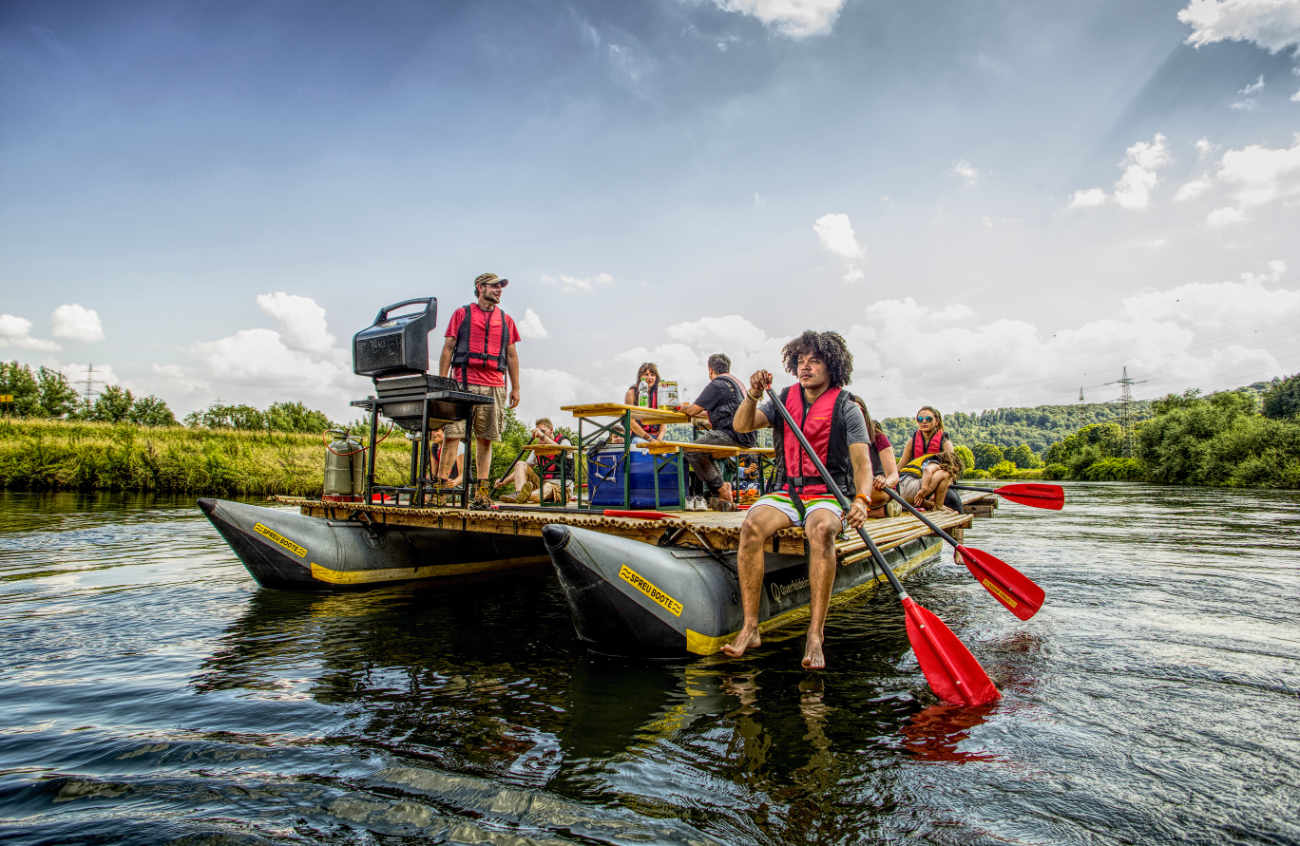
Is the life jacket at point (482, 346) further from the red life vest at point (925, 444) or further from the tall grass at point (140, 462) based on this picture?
the tall grass at point (140, 462)

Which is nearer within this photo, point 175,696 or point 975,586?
point 175,696

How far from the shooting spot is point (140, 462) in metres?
20.9

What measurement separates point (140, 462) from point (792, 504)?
23.2 m

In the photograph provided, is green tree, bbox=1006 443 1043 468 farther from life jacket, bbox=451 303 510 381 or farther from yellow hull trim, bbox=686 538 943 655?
life jacket, bbox=451 303 510 381

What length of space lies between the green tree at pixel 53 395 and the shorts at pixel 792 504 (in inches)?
2342

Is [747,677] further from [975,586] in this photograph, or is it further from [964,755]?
[975,586]

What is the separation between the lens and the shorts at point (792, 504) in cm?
451

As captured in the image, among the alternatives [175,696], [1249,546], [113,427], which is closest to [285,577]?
[175,696]

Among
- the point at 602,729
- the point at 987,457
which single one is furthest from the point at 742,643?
the point at 987,457

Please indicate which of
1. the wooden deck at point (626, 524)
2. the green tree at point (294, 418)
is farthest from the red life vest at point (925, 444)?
the green tree at point (294, 418)

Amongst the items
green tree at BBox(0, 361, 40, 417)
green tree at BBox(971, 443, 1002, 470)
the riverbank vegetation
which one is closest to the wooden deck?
the riverbank vegetation

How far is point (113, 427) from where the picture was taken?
2200cm

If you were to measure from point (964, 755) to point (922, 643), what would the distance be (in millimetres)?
972

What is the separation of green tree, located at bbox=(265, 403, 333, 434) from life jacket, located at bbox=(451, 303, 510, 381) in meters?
36.5
